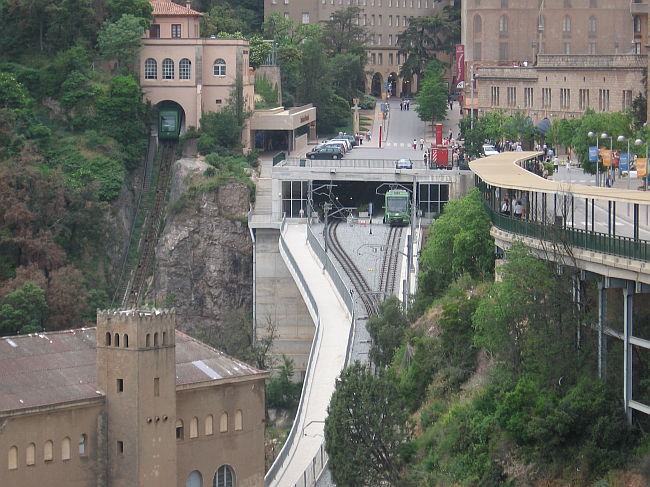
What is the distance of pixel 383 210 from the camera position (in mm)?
108000

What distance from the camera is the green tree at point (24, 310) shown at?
283ft

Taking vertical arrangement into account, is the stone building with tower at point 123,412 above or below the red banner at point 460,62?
below

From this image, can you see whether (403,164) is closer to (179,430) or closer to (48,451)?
(179,430)

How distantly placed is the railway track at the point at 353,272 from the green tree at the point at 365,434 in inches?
986

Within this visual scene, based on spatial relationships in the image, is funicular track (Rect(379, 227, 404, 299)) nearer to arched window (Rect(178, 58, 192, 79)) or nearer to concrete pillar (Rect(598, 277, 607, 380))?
arched window (Rect(178, 58, 192, 79))

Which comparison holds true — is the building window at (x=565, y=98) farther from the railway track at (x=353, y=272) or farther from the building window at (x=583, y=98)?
the railway track at (x=353, y=272)

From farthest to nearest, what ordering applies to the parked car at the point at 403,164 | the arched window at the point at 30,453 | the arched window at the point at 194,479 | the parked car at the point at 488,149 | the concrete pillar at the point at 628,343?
the parked car at the point at 403,164 → the parked car at the point at 488,149 → the arched window at the point at 194,479 → the arched window at the point at 30,453 → the concrete pillar at the point at 628,343

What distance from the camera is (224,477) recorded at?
62.2 m

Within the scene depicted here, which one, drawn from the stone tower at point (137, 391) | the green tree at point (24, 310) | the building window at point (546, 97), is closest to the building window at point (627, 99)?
the building window at point (546, 97)

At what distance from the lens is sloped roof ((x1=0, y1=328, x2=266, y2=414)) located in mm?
57531

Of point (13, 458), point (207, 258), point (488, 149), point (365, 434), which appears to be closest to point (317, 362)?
point (13, 458)

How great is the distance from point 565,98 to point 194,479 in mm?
64576

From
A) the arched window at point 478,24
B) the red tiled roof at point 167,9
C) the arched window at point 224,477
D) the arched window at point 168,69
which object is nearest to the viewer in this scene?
the arched window at point 224,477

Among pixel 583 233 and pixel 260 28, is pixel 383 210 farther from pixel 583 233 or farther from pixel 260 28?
pixel 583 233
